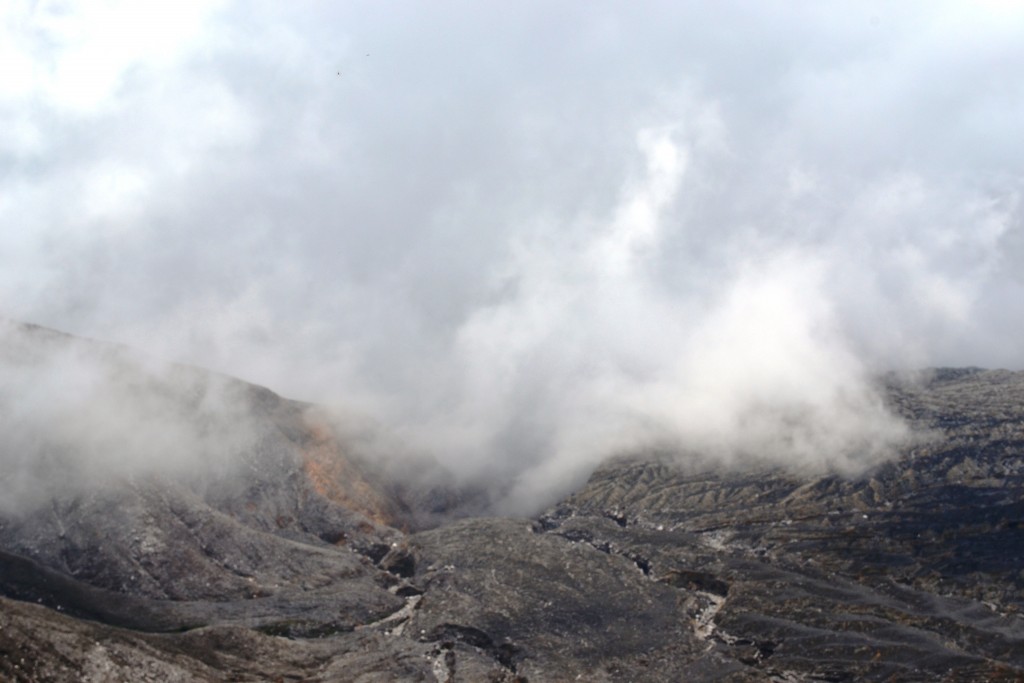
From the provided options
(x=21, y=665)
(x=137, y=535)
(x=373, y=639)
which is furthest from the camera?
(x=137, y=535)

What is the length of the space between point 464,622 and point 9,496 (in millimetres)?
93291

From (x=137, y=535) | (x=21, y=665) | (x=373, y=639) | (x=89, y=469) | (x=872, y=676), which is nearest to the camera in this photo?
(x=21, y=665)

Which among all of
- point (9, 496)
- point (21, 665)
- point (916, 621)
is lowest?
point (21, 665)

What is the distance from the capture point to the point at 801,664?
510 ft

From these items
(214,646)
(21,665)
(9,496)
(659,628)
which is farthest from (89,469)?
(659,628)

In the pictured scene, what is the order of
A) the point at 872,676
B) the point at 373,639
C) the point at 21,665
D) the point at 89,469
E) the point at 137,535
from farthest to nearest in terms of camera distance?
the point at 89,469, the point at 137,535, the point at 373,639, the point at 872,676, the point at 21,665

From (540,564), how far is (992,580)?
9316cm

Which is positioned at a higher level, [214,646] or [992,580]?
[992,580]

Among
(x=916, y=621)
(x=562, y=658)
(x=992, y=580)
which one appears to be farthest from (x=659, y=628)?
(x=992, y=580)

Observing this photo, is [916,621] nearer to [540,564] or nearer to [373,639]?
[540,564]

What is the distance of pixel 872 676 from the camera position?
149 metres

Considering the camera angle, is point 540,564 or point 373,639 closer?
point 373,639

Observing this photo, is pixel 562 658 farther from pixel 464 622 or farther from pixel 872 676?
pixel 872 676

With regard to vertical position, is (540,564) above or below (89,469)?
below
